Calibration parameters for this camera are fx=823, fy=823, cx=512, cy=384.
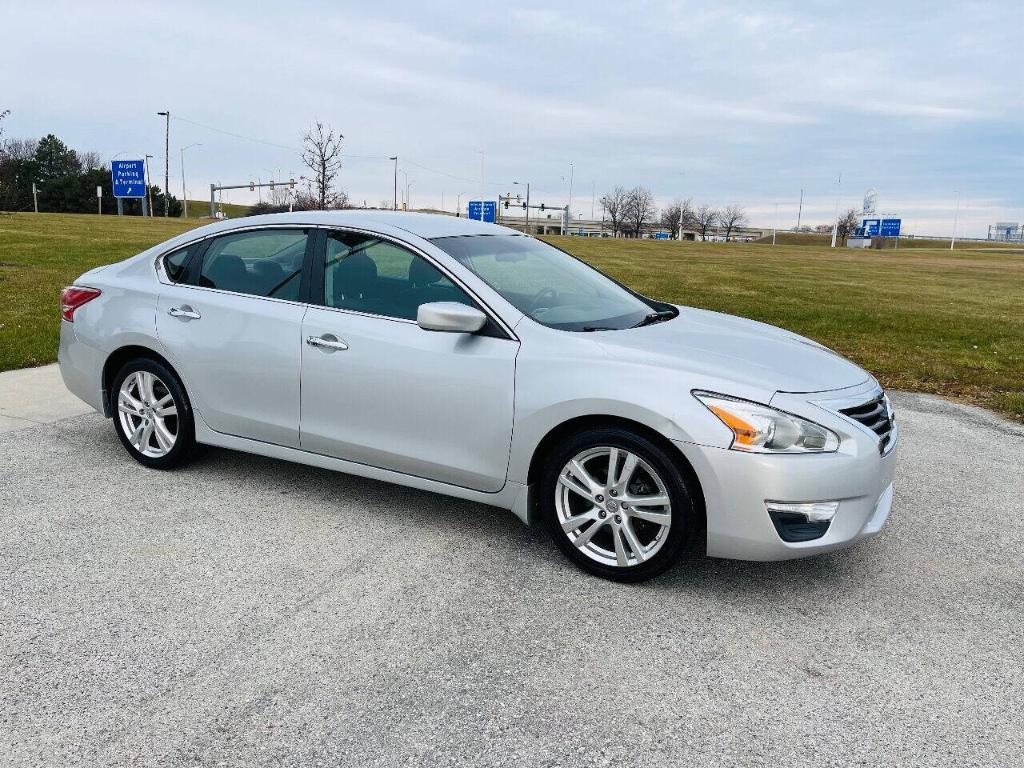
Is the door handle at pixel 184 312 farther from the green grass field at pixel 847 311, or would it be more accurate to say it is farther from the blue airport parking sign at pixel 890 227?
the blue airport parking sign at pixel 890 227

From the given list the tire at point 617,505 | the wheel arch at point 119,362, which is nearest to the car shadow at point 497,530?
the tire at point 617,505

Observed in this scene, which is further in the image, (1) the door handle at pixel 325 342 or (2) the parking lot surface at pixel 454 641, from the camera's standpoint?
(1) the door handle at pixel 325 342

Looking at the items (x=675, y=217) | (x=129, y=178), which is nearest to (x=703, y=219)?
(x=675, y=217)

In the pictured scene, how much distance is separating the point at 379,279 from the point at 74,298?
7.53ft

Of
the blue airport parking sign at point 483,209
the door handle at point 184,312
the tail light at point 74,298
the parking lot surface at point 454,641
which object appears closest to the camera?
the parking lot surface at point 454,641

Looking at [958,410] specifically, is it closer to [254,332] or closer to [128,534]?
[254,332]

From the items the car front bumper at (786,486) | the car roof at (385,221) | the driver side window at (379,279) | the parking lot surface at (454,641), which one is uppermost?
the car roof at (385,221)

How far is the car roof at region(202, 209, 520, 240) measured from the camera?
440 cm

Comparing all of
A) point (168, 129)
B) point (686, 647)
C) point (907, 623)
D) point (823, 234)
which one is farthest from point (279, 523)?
point (823, 234)

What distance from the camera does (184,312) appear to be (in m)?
4.72

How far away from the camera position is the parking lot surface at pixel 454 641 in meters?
2.58

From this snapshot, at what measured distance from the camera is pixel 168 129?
241 feet

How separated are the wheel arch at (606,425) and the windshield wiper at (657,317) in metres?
0.78

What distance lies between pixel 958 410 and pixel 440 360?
5.57m
